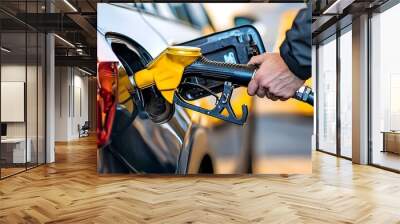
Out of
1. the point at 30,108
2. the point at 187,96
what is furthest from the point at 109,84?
the point at 30,108

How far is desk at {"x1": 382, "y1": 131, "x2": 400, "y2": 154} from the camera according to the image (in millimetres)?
7484

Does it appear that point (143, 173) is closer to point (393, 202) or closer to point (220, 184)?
point (220, 184)

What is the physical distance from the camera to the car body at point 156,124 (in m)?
6.74

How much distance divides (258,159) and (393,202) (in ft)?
7.67

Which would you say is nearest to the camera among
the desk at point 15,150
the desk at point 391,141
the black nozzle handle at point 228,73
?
the black nozzle handle at point 228,73

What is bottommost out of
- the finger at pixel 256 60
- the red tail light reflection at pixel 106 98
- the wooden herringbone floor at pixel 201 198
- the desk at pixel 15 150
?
the wooden herringbone floor at pixel 201 198

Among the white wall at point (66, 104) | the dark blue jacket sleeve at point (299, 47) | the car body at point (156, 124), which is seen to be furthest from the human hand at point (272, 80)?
the white wall at point (66, 104)

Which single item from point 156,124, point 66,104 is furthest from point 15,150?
point 66,104

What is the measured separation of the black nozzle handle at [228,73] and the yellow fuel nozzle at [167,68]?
0.42 ft

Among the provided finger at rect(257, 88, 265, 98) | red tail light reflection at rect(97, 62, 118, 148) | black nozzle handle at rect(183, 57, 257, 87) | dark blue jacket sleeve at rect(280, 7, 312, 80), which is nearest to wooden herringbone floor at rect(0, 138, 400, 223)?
red tail light reflection at rect(97, 62, 118, 148)

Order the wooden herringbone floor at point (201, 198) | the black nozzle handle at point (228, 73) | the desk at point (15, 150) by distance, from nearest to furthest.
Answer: the wooden herringbone floor at point (201, 198), the black nozzle handle at point (228, 73), the desk at point (15, 150)

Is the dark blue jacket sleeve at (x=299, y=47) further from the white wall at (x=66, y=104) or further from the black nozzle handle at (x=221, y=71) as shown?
the white wall at (x=66, y=104)

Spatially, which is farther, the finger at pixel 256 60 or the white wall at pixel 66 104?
the white wall at pixel 66 104

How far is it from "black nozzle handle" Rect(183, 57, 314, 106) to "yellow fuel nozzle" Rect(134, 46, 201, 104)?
5.0 inches
